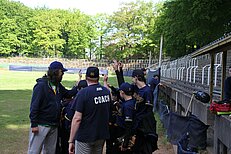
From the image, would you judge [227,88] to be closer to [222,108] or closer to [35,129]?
[222,108]

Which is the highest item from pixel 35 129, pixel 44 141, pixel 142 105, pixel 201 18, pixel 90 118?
pixel 201 18

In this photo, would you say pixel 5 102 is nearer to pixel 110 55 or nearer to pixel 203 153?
pixel 203 153

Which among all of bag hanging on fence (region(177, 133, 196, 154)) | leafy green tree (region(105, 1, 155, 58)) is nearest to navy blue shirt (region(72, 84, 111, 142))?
bag hanging on fence (region(177, 133, 196, 154))

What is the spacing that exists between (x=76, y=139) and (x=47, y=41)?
77347 mm

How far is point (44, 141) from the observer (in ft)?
18.6

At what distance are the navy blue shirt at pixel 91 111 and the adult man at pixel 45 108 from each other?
0.92 m

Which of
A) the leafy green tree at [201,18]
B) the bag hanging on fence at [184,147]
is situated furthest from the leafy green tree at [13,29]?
the bag hanging on fence at [184,147]

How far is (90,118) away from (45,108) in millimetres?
1125

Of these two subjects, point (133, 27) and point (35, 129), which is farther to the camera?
point (133, 27)

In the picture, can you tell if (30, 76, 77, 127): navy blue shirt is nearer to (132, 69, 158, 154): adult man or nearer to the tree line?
(132, 69, 158, 154): adult man

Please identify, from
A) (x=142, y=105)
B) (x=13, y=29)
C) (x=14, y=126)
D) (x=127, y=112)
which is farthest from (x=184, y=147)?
(x=13, y=29)

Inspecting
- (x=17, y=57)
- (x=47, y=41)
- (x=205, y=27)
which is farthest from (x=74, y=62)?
(x=205, y=27)

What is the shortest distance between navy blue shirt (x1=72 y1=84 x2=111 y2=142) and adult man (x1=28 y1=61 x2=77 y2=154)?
0.92m

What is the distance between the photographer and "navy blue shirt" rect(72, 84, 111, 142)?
15.2ft
